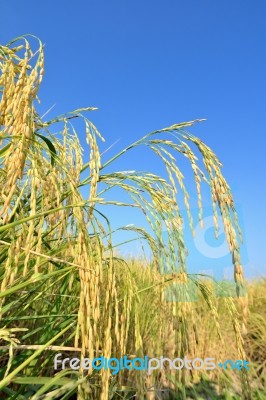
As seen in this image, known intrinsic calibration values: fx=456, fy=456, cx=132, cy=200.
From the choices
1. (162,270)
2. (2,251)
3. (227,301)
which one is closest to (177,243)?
(162,270)

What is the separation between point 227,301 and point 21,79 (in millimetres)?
1270

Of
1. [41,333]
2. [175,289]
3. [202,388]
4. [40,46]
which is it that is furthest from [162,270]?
[202,388]

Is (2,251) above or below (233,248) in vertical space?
above

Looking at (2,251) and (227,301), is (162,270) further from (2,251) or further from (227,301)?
(2,251)

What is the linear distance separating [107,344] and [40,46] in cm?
86

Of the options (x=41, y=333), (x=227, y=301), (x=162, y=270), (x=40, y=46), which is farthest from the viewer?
(x=41, y=333)

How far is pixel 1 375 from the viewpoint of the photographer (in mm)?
1849

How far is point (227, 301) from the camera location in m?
1.96

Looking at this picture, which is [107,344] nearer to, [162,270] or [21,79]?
[162,270]

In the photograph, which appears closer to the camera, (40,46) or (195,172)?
(40,46)

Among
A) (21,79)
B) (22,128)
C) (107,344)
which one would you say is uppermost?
(21,79)

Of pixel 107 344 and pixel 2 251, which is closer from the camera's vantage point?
pixel 107 344

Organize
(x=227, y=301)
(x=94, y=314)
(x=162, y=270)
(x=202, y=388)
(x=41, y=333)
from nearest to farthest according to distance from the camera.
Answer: (x=94, y=314)
(x=162, y=270)
(x=227, y=301)
(x=41, y=333)
(x=202, y=388)

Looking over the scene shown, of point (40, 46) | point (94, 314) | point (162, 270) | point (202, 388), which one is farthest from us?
point (202, 388)
